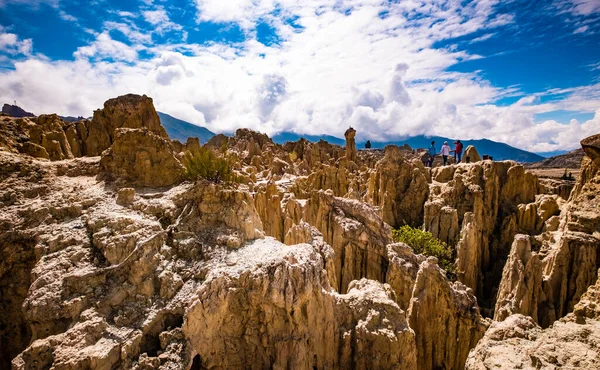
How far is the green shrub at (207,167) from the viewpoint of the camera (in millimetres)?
10906

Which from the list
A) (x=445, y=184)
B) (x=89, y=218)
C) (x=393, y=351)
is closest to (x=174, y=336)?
(x=89, y=218)

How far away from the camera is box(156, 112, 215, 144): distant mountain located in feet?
385

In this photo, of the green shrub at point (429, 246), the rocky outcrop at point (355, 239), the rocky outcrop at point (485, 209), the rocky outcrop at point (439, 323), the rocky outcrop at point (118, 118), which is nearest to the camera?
the rocky outcrop at point (439, 323)

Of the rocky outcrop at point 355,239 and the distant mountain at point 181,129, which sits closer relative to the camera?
the rocky outcrop at point 355,239

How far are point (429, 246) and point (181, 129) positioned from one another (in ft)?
413

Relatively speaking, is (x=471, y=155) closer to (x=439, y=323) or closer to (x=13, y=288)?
(x=439, y=323)

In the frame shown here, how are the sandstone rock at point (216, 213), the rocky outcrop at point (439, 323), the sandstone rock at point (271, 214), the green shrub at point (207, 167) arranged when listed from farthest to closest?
the sandstone rock at point (271, 214)
the rocky outcrop at point (439, 323)
the green shrub at point (207, 167)
the sandstone rock at point (216, 213)

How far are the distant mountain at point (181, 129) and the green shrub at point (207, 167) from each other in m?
108

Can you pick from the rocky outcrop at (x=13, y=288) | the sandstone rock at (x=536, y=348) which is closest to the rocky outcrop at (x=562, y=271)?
the sandstone rock at (x=536, y=348)

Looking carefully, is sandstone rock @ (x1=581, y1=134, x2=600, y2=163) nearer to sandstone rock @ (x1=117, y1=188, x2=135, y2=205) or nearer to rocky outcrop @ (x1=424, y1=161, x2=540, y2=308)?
rocky outcrop @ (x1=424, y1=161, x2=540, y2=308)

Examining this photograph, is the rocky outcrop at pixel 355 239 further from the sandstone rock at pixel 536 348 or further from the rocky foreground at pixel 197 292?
the sandstone rock at pixel 536 348

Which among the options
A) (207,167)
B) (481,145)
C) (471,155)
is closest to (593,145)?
(207,167)

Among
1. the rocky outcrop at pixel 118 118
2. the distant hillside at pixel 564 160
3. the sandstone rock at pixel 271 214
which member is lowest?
the sandstone rock at pixel 271 214

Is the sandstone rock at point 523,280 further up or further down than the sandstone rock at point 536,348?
further down
